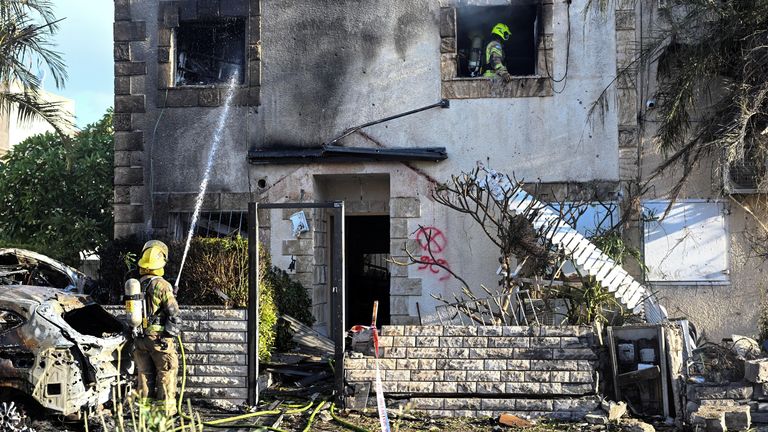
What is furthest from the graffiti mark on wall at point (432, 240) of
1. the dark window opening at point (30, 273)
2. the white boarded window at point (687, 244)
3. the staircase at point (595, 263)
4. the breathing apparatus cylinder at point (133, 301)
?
the breathing apparatus cylinder at point (133, 301)

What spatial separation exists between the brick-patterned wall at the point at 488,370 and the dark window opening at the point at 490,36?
5.84m

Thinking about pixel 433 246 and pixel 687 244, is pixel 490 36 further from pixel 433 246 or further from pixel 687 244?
pixel 687 244

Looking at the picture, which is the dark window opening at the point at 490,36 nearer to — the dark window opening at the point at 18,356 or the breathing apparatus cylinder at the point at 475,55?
the breathing apparatus cylinder at the point at 475,55

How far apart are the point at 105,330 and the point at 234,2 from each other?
271 inches

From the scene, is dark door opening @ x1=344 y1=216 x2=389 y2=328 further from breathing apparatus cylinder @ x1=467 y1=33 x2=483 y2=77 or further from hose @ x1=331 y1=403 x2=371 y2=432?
hose @ x1=331 y1=403 x2=371 y2=432

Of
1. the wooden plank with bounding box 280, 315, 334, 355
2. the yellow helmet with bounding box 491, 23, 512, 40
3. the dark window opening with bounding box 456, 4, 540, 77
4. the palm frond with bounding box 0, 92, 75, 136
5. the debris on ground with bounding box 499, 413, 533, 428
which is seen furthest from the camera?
the palm frond with bounding box 0, 92, 75, 136

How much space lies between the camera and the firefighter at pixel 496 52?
14.6 metres

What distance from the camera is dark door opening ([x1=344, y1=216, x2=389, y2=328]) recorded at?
17406mm

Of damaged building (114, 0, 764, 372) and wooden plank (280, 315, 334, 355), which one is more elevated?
damaged building (114, 0, 764, 372)

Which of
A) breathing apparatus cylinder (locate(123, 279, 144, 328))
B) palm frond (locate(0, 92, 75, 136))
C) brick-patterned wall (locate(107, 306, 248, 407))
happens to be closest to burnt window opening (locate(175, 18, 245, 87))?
palm frond (locate(0, 92, 75, 136))

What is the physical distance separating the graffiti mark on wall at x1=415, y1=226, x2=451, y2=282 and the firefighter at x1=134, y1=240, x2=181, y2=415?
5468 mm

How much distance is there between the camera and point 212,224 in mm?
15195

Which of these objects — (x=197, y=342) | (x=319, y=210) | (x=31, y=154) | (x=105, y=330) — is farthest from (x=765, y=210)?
(x=31, y=154)

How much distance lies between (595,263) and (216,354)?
207 inches
